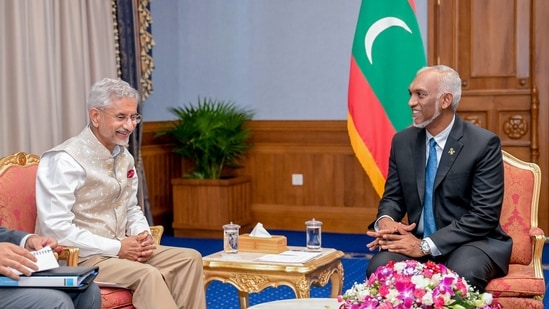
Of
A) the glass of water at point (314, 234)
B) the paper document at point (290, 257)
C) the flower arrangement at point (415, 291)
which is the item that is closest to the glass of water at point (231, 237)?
the paper document at point (290, 257)

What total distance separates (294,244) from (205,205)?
94 centimetres

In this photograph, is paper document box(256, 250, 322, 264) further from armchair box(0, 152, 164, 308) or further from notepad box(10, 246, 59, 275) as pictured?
notepad box(10, 246, 59, 275)

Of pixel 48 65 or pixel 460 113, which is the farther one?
pixel 460 113

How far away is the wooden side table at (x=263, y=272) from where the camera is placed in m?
3.75

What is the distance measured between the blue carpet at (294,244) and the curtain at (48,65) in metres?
1.55

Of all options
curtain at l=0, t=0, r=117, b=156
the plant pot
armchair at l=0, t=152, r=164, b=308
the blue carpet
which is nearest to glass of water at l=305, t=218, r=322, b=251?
armchair at l=0, t=152, r=164, b=308

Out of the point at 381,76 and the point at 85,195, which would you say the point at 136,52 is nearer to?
the point at 381,76

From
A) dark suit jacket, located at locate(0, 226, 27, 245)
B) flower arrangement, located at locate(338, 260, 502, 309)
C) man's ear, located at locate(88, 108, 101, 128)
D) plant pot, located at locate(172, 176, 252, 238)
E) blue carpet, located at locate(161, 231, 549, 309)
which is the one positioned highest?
man's ear, located at locate(88, 108, 101, 128)

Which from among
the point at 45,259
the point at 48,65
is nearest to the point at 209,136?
the point at 48,65

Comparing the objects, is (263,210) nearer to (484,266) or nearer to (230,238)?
(230,238)

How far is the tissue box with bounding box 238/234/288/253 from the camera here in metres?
4.09

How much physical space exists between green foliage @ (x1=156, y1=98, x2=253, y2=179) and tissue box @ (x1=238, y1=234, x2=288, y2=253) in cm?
338

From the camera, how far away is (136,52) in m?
6.92

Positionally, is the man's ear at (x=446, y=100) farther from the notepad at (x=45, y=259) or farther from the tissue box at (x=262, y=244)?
the notepad at (x=45, y=259)
